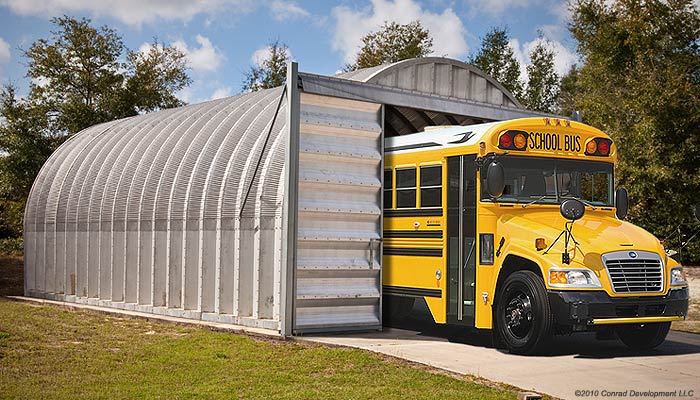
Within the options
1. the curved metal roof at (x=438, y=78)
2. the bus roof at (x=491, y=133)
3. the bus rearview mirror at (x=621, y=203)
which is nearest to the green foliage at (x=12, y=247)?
the curved metal roof at (x=438, y=78)

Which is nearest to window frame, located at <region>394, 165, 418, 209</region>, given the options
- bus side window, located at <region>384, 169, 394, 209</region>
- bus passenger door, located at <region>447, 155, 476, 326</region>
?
bus side window, located at <region>384, 169, 394, 209</region>

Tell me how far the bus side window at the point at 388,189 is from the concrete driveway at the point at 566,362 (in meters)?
2.27

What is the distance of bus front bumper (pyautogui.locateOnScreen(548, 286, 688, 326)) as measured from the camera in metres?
12.0

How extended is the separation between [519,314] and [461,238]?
1.62 meters

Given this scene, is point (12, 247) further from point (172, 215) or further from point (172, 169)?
point (172, 215)

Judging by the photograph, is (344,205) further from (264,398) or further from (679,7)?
(679,7)

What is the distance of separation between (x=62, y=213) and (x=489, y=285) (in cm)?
1436

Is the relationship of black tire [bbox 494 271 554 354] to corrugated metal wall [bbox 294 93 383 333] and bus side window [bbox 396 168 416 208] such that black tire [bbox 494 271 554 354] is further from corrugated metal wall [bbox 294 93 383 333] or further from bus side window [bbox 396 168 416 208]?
corrugated metal wall [bbox 294 93 383 333]

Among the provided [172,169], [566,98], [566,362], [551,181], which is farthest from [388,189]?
[566,98]

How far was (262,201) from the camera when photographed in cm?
1580

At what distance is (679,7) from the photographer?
105 ft

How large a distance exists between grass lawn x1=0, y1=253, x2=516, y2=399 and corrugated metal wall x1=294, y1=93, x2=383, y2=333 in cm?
127

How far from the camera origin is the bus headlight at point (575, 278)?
12164mm

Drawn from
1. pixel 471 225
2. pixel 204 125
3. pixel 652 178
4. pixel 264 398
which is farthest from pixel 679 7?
pixel 264 398
